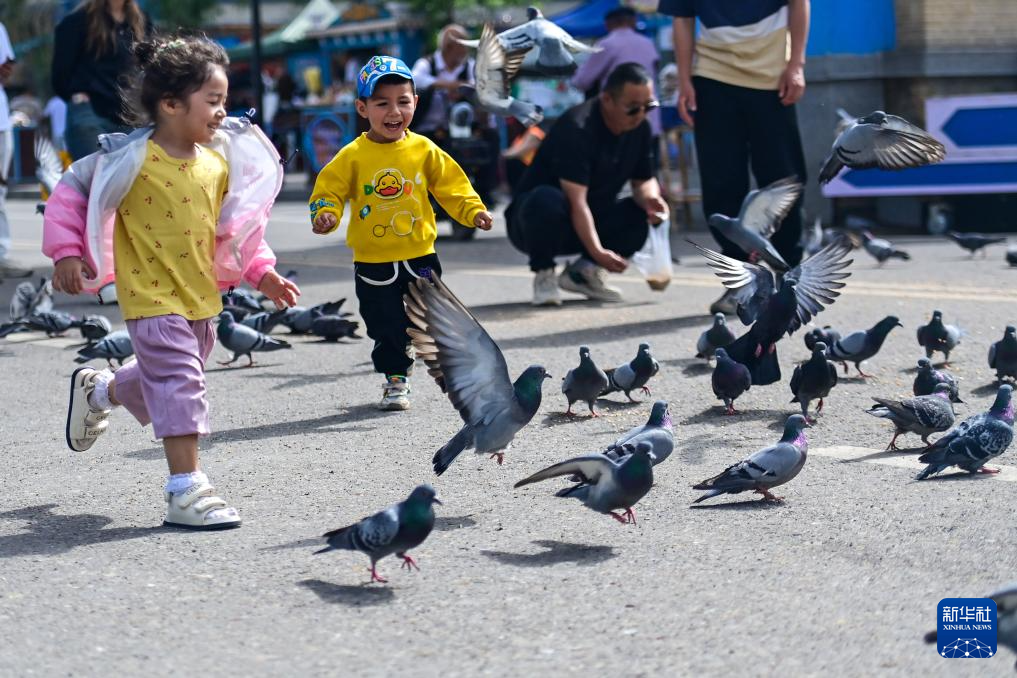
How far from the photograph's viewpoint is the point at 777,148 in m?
8.73

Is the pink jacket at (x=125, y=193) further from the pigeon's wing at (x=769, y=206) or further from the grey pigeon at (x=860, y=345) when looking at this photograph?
the pigeon's wing at (x=769, y=206)

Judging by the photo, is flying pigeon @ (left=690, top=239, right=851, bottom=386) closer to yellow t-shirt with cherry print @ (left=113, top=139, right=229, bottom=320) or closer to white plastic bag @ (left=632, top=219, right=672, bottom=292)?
yellow t-shirt with cherry print @ (left=113, top=139, right=229, bottom=320)

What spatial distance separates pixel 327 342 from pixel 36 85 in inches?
1350

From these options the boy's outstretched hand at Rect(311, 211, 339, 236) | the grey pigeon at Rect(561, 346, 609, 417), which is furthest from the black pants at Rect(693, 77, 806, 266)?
the boy's outstretched hand at Rect(311, 211, 339, 236)

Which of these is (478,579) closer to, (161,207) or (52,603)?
(52,603)

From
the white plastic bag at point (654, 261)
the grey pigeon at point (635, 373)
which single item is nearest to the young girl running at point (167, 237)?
the grey pigeon at point (635, 373)

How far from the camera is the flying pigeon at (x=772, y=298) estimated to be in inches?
254

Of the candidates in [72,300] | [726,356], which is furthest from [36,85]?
[726,356]

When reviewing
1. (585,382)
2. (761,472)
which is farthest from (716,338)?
(761,472)

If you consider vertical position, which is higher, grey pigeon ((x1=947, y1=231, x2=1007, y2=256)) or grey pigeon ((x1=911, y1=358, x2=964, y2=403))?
grey pigeon ((x1=911, y1=358, x2=964, y2=403))

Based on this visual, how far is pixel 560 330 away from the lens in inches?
342

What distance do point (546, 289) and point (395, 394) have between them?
3.29 meters

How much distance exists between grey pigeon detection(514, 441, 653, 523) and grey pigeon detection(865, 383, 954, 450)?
141cm

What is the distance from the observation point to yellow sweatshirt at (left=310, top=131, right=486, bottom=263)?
6.34 metres
